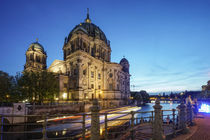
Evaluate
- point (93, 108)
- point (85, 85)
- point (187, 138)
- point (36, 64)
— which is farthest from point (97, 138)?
point (36, 64)

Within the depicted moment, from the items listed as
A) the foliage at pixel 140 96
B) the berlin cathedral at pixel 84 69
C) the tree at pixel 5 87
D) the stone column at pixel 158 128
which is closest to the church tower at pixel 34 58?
the berlin cathedral at pixel 84 69

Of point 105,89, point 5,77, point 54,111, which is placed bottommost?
point 54,111

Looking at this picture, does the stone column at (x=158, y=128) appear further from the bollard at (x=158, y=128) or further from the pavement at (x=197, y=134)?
the pavement at (x=197, y=134)

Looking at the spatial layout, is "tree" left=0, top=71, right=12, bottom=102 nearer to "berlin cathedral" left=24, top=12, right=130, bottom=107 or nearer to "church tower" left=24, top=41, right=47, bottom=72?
"berlin cathedral" left=24, top=12, right=130, bottom=107

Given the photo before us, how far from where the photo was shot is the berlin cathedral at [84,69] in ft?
136

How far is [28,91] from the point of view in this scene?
30.3 metres

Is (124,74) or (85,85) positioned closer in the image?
(85,85)

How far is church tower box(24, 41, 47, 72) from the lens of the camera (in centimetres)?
5417

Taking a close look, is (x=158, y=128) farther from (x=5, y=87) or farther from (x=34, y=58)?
(x=34, y=58)

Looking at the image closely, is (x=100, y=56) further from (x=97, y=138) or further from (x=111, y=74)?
(x=97, y=138)

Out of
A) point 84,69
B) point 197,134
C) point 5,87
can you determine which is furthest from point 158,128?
point 84,69

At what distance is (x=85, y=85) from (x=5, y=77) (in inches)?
853

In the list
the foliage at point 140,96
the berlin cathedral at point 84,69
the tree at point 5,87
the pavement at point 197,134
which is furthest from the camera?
the foliage at point 140,96

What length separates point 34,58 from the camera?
2195 inches
